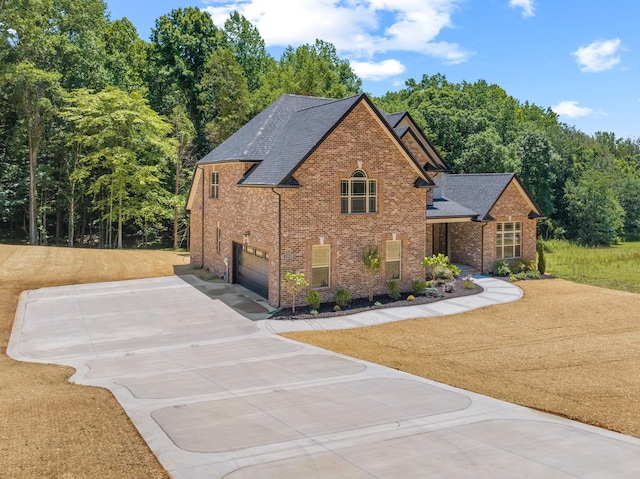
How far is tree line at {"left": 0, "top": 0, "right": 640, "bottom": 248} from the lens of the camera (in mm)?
42000

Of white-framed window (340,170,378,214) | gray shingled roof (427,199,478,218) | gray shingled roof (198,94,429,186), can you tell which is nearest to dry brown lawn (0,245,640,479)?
gray shingled roof (427,199,478,218)

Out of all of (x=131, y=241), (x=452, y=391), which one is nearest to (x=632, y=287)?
(x=452, y=391)

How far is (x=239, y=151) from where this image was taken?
83.7ft

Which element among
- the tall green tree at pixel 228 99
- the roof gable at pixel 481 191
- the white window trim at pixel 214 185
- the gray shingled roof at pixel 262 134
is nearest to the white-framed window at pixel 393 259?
the gray shingled roof at pixel 262 134

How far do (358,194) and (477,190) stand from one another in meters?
12.4

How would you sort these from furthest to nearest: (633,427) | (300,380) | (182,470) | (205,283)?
1. (205,283)
2. (300,380)
3. (633,427)
4. (182,470)

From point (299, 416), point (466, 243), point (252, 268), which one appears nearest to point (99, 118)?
point (252, 268)

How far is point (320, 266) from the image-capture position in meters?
22.0

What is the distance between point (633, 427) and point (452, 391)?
11.6 feet

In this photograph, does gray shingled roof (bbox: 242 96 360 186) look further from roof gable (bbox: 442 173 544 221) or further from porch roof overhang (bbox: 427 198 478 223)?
roof gable (bbox: 442 173 544 221)

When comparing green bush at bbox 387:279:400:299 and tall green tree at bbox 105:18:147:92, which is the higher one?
tall green tree at bbox 105:18:147:92

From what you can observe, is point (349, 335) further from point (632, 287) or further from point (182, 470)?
point (632, 287)

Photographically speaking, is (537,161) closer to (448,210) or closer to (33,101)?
(448,210)

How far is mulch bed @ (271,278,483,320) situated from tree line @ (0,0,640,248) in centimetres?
2536
